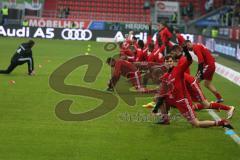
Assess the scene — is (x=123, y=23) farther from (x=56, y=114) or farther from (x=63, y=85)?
(x=56, y=114)

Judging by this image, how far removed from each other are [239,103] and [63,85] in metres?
6.01

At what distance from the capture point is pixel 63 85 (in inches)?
694

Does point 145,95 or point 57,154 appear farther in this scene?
point 145,95

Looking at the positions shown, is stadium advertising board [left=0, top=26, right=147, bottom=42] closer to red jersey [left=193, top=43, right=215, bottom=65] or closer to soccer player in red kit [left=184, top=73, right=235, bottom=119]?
red jersey [left=193, top=43, right=215, bottom=65]

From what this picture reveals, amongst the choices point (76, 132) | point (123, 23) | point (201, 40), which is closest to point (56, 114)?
point (76, 132)

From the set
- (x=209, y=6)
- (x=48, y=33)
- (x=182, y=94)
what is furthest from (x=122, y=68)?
(x=209, y=6)

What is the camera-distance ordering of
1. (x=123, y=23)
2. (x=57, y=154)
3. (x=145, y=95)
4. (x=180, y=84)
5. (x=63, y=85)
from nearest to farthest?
(x=57, y=154), (x=180, y=84), (x=145, y=95), (x=63, y=85), (x=123, y=23)

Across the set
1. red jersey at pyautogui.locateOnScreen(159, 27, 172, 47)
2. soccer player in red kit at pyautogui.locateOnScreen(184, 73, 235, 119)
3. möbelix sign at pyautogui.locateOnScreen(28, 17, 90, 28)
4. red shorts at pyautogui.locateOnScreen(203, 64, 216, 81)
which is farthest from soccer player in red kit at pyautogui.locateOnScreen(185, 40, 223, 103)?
möbelix sign at pyautogui.locateOnScreen(28, 17, 90, 28)

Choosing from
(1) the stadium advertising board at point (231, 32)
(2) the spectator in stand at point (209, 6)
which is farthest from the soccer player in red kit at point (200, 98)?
(2) the spectator in stand at point (209, 6)

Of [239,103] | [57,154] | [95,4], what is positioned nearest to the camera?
[57,154]

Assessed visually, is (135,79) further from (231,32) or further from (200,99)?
(231,32)

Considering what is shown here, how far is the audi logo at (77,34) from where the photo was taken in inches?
1641

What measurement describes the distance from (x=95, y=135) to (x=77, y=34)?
32049 mm

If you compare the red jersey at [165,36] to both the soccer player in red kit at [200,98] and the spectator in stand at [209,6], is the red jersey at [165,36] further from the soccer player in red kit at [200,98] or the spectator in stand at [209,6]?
the spectator in stand at [209,6]
